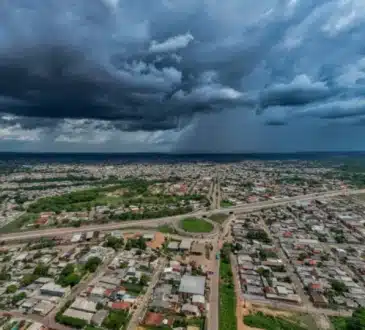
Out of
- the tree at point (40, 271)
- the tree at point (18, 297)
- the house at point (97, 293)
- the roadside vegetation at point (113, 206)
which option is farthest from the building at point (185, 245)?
the tree at point (18, 297)

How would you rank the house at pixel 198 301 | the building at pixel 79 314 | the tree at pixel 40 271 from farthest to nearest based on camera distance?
1. the tree at pixel 40 271
2. the house at pixel 198 301
3. the building at pixel 79 314

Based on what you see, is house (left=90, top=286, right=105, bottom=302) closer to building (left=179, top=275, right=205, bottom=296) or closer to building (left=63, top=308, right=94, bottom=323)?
building (left=63, top=308, right=94, bottom=323)

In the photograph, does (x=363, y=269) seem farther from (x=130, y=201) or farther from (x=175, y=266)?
(x=130, y=201)

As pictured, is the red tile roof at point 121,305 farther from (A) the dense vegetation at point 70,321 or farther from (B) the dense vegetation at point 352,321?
(B) the dense vegetation at point 352,321

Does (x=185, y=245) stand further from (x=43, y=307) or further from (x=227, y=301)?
(x=43, y=307)

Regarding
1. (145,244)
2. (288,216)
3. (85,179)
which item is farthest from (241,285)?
(85,179)

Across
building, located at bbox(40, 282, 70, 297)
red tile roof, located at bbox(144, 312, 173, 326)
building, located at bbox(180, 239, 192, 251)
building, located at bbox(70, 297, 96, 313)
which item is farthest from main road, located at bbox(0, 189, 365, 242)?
red tile roof, located at bbox(144, 312, 173, 326)
